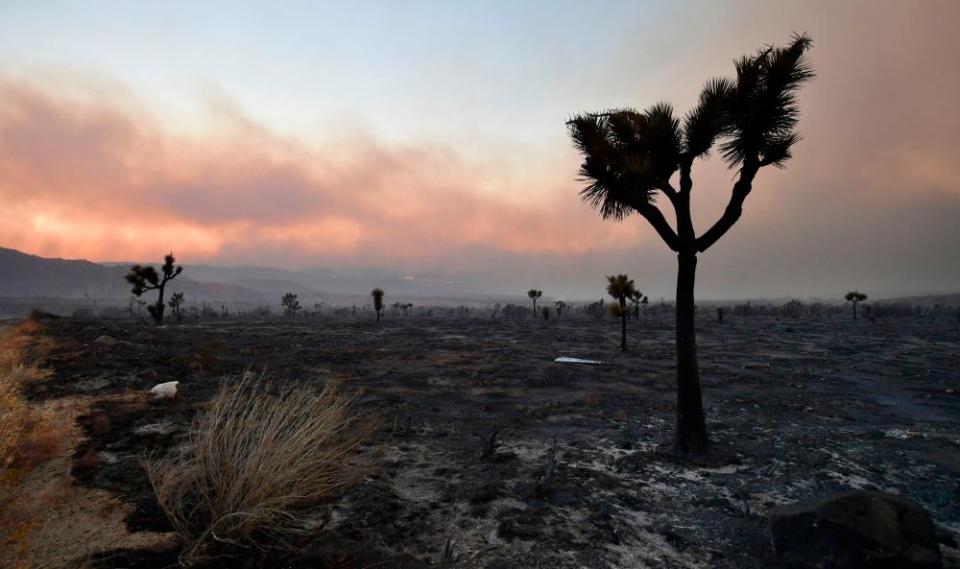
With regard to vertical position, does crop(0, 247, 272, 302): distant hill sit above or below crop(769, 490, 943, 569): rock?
above

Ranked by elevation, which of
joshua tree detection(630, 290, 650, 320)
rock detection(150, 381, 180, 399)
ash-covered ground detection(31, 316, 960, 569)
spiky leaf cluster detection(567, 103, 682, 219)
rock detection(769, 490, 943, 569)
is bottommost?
ash-covered ground detection(31, 316, 960, 569)

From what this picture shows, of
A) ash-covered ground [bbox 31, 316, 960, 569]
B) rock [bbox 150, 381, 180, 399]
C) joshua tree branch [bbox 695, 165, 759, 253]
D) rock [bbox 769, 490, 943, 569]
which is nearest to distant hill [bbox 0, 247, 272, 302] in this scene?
rock [bbox 150, 381, 180, 399]

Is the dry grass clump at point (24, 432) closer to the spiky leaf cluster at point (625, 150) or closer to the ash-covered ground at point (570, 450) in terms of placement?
the ash-covered ground at point (570, 450)

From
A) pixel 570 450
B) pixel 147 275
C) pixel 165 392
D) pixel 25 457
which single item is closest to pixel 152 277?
pixel 147 275

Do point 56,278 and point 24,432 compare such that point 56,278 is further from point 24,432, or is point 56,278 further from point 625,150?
point 625,150

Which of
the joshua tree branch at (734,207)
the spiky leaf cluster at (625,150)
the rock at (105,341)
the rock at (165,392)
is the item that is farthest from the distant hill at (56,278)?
the joshua tree branch at (734,207)

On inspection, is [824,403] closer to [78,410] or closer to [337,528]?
[337,528]

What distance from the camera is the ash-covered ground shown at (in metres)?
4.57

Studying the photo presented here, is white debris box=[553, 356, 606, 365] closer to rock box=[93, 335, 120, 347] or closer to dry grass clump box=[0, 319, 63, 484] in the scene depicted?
dry grass clump box=[0, 319, 63, 484]

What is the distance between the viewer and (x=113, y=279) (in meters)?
148

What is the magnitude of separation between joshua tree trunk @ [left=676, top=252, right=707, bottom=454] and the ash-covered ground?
40cm

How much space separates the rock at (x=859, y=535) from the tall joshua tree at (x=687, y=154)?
3005 millimetres

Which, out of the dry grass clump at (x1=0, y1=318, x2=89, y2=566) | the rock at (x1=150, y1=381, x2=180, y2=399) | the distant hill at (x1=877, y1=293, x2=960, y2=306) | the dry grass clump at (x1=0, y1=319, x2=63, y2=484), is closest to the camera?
the dry grass clump at (x1=0, y1=318, x2=89, y2=566)

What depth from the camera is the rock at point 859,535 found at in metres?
3.74
